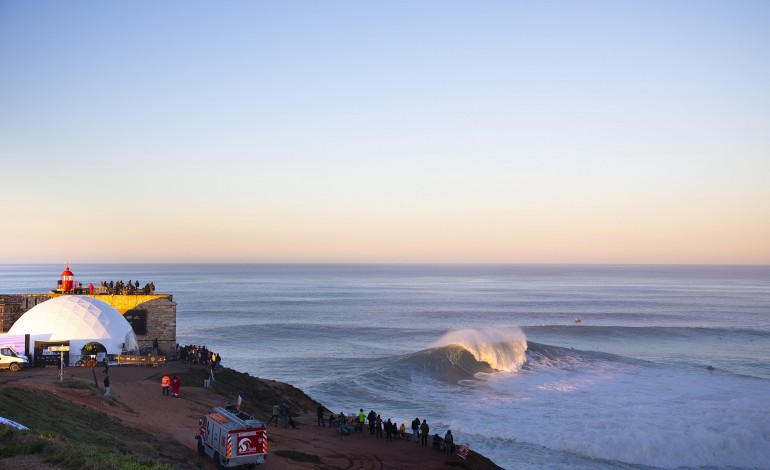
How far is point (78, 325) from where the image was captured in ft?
101

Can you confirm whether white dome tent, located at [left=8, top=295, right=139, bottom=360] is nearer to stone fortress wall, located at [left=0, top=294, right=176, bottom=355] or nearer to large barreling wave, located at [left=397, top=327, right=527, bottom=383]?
stone fortress wall, located at [left=0, top=294, right=176, bottom=355]

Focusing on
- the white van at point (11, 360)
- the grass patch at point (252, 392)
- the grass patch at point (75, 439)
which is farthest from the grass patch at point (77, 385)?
the white van at point (11, 360)

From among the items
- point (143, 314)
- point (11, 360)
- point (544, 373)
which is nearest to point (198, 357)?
point (143, 314)

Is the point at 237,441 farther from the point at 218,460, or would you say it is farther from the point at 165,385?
the point at 165,385

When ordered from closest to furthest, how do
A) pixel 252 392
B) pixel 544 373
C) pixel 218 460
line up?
pixel 218 460
pixel 252 392
pixel 544 373

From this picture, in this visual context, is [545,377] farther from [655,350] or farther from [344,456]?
[344,456]

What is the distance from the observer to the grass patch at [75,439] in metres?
13.1

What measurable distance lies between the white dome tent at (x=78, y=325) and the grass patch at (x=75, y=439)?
994 cm

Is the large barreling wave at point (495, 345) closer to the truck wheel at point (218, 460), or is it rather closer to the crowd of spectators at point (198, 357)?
the crowd of spectators at point (198, 357)

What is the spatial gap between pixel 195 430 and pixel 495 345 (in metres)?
35.3

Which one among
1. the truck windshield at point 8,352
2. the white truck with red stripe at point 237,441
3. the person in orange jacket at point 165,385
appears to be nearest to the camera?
the white truck with red stripe at point 237,441

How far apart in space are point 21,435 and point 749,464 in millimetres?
26681

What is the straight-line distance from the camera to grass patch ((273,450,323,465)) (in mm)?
20225

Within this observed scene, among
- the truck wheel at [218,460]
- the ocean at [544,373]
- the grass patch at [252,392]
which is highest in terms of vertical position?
the truck wheel at [218,460]
